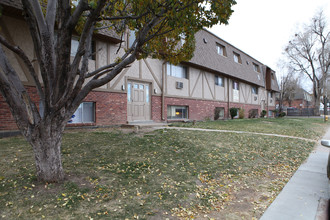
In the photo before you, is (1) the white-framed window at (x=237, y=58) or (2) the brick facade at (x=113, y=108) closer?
(2) the brick facade at (x=113, y=108)

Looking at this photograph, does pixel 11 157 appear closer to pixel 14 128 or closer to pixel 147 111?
pixel 14 128

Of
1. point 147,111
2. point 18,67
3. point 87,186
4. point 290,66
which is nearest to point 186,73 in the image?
point 147,111

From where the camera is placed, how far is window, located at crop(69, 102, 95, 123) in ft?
30.9

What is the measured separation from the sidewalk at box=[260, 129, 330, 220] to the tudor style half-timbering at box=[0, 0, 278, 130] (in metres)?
4.61

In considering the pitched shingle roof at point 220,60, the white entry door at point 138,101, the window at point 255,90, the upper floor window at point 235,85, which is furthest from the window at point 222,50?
the white entry door at point 138,101

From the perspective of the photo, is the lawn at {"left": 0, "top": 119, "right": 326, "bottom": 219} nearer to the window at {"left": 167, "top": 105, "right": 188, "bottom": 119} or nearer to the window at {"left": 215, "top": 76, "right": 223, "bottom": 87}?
the window at {"left": 167, "top": 105, "right": 188, "bottom": 119}

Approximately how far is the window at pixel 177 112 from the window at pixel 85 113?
5262 mm

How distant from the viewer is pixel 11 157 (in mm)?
4492

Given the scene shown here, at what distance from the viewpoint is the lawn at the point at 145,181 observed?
2.81m

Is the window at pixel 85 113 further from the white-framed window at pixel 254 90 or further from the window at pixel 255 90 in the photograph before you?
the window at pixel 255 90

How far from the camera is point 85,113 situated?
9.67 meters

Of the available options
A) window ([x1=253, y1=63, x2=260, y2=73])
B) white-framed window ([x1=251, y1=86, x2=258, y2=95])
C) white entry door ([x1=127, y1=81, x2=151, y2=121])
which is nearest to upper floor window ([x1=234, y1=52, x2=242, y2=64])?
window ([x1=253, y1=63, x2=260, y2=73])

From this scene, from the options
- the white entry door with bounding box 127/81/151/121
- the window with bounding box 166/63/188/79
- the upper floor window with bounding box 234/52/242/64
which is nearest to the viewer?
the white entry door with bounding box 127/81/151/121

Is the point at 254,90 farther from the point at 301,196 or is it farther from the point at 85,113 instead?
the point at 301,196
